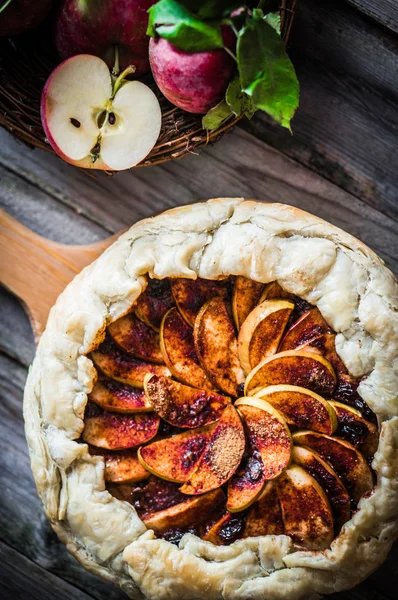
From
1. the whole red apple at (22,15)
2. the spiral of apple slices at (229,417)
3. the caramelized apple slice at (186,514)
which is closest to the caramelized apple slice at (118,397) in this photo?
the spiral of apple slices at (229,417)

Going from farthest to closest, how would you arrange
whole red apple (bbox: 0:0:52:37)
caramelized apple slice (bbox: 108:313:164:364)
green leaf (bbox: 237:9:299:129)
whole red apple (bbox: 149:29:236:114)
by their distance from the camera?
1. caramelized apple slice (bbox: 108:313:164:364)
2. whole red apple (bbox: 0:0:52:37)
3. whole red apple (bbox: 149:29:236:114)
4. green leaf (bbox: 237:9:299:129)

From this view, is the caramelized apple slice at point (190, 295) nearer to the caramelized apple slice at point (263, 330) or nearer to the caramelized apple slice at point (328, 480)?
the caramelized apple slice at point (263, 330)

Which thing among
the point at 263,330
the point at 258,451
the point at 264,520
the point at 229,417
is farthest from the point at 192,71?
the point at 264,520

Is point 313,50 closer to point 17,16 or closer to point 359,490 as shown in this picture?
point 17,16

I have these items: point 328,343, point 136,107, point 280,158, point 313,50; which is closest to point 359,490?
point 328,343

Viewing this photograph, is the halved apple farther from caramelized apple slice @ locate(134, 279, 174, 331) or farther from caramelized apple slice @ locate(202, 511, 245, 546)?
caramelized apple slice @ locate(202, 511, 245, 546)

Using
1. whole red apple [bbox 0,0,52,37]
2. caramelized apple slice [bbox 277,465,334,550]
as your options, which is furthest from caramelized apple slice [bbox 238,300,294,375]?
whole red apple [bbox 0,0,52,37]
